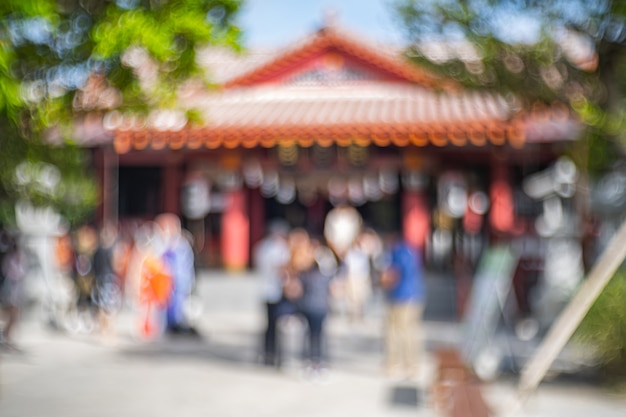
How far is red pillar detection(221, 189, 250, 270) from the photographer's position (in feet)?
55.9

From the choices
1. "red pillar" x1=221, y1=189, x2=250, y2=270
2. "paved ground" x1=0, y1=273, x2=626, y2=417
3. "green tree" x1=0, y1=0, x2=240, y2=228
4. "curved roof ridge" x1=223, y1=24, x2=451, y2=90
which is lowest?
"paved ground" x1=0, y1=273, x2=626, y2=417

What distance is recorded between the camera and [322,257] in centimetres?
1452

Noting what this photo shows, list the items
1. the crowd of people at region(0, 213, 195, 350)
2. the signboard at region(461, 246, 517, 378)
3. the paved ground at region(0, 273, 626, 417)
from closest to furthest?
the paved ground at region(0, 273, 626, 417) → the signboard at region(461, 246, 517, 378) → the crowd of people at region(0, 213, 195, 350)

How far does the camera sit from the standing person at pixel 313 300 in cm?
851

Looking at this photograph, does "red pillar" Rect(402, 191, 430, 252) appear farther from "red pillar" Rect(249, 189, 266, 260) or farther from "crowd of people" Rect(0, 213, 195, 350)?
"crowd of people" Rect(0, 213, 195, 350)

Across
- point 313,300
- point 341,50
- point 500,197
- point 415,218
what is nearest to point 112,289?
point 313,300

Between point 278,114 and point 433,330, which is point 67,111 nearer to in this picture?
point 433,330

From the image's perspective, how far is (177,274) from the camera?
1113 centimetres

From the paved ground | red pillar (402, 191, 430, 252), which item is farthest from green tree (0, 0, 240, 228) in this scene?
red pillar (402, 191, 430, 252)

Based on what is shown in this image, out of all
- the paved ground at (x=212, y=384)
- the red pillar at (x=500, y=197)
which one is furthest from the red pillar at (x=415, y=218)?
the paved ground at (x=212, y=384)

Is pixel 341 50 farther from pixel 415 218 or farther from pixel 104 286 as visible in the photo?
pixel 104 286

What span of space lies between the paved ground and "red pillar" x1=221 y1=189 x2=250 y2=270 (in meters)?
5.25

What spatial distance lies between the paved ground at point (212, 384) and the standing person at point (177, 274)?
31cm

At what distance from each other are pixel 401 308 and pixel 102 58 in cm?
464
